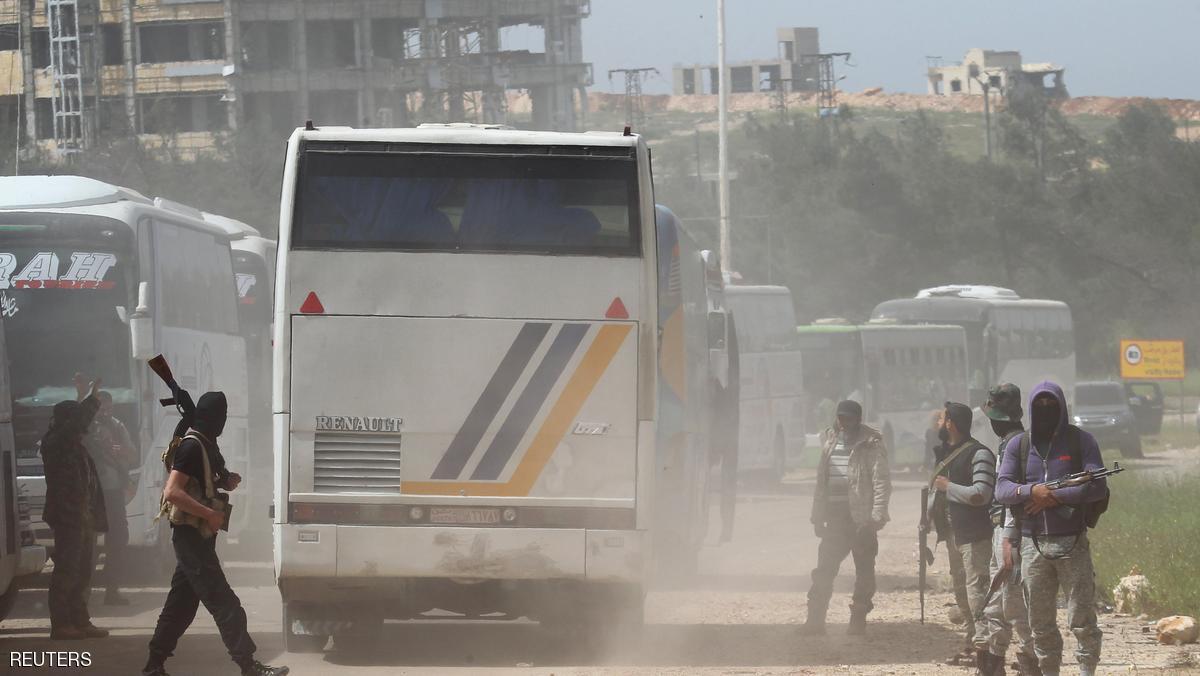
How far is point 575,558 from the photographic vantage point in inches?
446

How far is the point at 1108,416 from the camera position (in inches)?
1754

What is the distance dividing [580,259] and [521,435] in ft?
3.99

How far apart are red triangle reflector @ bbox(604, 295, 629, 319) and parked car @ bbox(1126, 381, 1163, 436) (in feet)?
141

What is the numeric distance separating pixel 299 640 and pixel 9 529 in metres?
2.07

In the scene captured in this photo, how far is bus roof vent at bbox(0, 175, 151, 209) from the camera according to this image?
1702cm

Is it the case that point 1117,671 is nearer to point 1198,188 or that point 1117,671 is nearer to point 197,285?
point 197,285

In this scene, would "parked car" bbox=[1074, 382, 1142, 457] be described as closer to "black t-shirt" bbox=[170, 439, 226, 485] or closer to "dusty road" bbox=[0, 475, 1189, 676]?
"dusty road" bbox=[0, 475, 1189, 676]

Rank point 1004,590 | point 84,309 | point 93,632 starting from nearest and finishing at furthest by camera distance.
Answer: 1. point 1004,590
2. point 93,632
3. point 84,309

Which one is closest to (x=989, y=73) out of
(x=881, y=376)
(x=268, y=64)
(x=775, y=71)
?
(x=775, y=71)

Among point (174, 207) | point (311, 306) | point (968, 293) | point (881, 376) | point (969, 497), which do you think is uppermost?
point (174, 207)

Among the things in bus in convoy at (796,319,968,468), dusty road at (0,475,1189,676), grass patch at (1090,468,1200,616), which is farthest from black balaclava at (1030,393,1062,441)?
bus in convoy at (796,319,968,468)

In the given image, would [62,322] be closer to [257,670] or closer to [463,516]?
[463,516]

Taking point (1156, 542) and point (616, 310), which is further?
point (1156, 542)

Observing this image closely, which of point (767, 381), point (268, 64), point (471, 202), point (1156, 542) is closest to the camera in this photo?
point (471, 202)
